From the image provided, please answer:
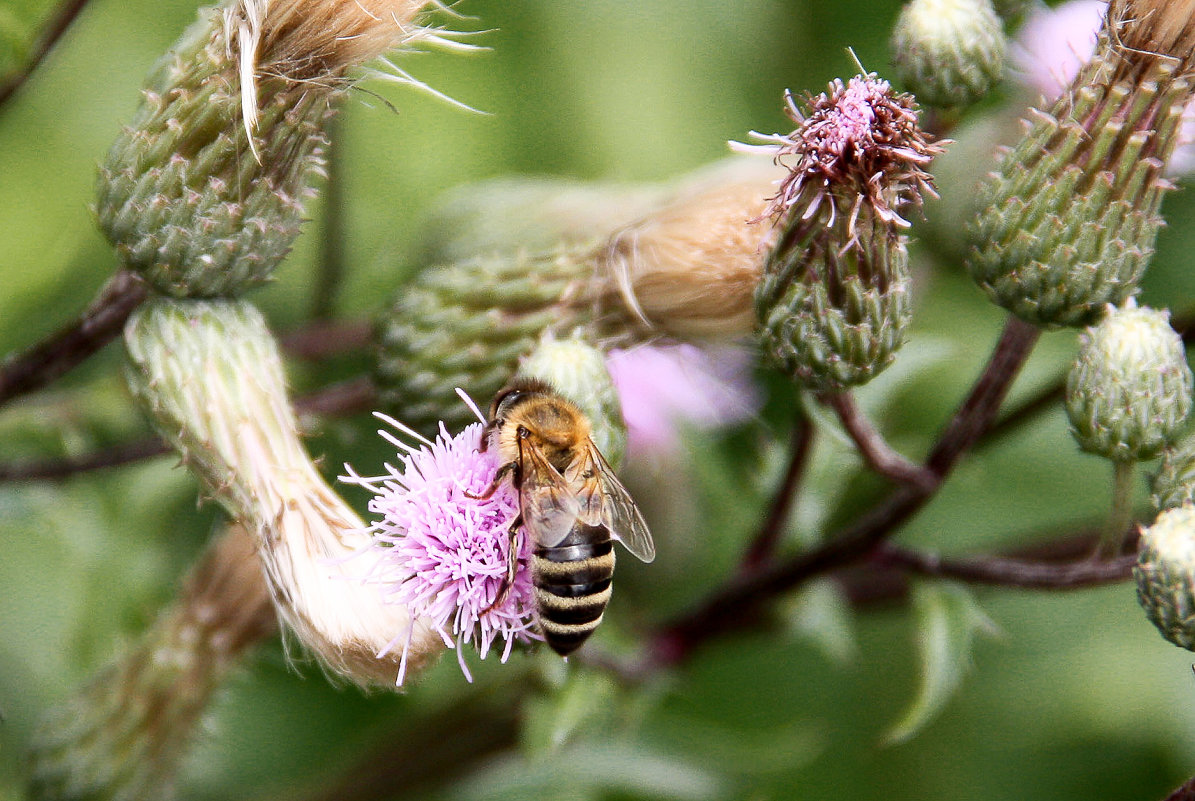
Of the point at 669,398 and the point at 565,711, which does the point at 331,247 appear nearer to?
the point at 669,398

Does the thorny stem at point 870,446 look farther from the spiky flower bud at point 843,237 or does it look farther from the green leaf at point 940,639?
the green leaf at point 940,639

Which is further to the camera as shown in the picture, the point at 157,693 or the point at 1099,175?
the point at 157,693

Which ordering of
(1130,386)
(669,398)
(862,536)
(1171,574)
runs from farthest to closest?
(669,398), (862,536), (1130,386), (1171,574)

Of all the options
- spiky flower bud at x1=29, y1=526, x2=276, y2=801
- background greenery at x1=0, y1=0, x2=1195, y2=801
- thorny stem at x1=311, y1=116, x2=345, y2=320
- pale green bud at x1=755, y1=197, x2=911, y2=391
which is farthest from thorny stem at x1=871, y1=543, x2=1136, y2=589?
thorny stem at x1=311, y1=116, x2=345, y2=320

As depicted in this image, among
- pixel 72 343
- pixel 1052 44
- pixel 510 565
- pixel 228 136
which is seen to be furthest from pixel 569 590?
pixel 1052 44

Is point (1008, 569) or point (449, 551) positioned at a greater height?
point (449, 551)
